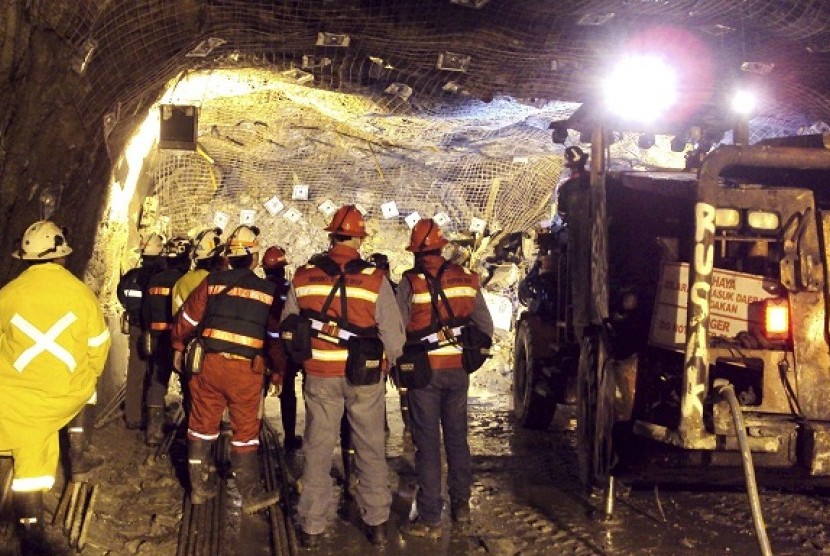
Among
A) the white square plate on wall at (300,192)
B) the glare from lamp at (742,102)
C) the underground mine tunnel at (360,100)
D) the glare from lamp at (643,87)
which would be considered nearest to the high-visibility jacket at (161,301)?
the underground mine tunnel at (360,100)

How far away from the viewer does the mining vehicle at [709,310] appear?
4.52 meters

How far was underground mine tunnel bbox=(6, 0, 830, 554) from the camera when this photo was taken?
17.8 feet

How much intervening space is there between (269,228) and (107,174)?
8430mm

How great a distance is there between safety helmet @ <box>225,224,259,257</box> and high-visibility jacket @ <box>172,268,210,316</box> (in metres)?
1.19

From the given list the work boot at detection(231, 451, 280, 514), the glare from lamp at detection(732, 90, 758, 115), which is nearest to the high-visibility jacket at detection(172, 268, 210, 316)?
the work boot at detection(231, 451, 280, 514)

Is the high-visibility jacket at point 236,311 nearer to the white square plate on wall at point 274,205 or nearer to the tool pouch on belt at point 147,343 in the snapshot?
the tool pouch on belt at point 147,343

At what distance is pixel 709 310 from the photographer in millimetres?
4543

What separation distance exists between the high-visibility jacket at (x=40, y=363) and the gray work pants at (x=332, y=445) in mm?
1431

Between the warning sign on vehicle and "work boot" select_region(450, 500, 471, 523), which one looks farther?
"work boot" select_region(450, 500, 471, 523)

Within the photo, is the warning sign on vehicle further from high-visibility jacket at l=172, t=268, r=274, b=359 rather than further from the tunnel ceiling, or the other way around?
high-visibility jacket at l=172, t=268, r=274, b=359

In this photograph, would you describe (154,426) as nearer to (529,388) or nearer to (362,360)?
(362,360)

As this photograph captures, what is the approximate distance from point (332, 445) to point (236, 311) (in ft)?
3.90

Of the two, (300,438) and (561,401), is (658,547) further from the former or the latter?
(300,438)

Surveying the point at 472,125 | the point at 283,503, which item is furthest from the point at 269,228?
the point at 283,503
